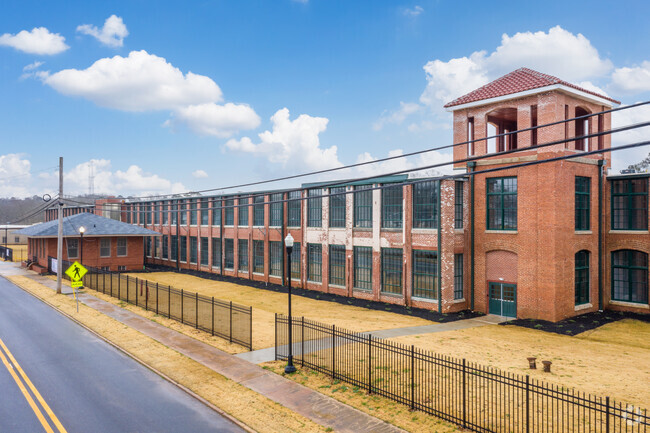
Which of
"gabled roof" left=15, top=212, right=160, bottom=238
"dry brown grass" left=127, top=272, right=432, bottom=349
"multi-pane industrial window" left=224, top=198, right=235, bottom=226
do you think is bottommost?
"dry brown grass" left=127, top=272, right=432, bottom=349

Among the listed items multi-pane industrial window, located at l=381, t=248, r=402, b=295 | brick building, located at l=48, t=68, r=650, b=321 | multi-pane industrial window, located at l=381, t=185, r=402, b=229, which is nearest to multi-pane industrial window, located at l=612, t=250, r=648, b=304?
brick building, located at l=48, t=68, r=650, b=321

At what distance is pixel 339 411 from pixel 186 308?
18647mm

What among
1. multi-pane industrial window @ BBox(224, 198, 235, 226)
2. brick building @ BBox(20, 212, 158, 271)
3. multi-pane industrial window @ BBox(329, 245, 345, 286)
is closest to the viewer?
multi-pane industrial window @ BBox(329, 245, 345, 286)

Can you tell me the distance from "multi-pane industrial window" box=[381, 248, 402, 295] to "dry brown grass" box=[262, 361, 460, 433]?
16.4 m

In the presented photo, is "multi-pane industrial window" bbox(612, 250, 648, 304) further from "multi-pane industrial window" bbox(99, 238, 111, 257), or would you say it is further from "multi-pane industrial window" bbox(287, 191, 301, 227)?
"multi-pane industrial window" bbox(99, 238, 111, 257)

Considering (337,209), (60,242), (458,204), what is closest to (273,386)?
(458,204)

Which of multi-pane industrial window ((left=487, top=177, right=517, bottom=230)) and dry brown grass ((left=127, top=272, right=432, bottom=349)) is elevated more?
multi-pane industrial window ((left=487, top=177, right=517, bottom=230))

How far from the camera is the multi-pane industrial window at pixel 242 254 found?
47844 millimetres

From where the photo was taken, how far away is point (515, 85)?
28719mm

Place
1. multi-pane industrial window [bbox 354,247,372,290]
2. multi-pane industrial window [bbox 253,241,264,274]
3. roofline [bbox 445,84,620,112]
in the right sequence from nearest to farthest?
roofline [bbox 445,84,620,112]
multi-pane industrial window [bbox 354,247,372,290]
multi-pane industrial window [bbox 253,241,264,274]

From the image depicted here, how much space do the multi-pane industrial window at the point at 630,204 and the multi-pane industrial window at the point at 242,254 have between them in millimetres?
33413

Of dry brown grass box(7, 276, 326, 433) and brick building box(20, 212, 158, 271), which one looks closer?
dry brown grass box(7, 276, 326, 433)

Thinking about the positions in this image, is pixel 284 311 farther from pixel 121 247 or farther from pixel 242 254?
pixel 121 247

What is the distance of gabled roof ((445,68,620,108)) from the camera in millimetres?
27227
